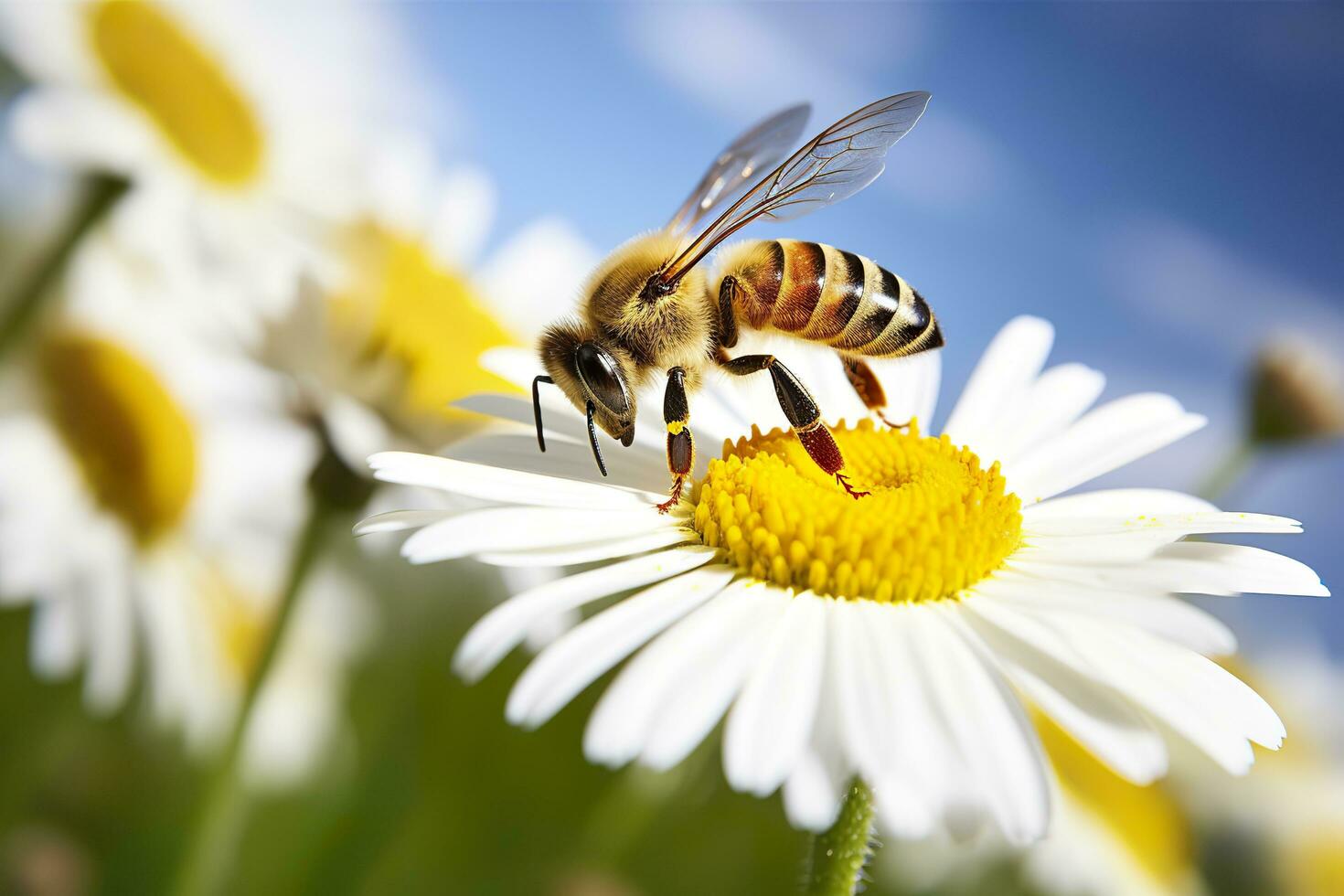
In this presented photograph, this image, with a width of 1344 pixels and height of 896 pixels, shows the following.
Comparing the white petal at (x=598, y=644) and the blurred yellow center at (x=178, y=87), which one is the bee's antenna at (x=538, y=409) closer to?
the white petal at (x=598, y=644)

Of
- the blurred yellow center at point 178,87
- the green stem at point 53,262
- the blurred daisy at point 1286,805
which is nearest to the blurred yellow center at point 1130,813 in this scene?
the blurred daisy at point 1286,805

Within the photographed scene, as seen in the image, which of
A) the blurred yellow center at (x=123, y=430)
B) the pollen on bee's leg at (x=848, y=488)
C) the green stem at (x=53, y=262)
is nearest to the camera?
the pollen on bee's leg at (x=848, y=488)

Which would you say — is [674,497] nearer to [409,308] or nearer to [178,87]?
[409,308]

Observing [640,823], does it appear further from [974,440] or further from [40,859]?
[40,859]

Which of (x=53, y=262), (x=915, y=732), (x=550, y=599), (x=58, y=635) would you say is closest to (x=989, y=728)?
(x=915, y=732)

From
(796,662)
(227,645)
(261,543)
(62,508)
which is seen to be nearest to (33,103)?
(62,508)

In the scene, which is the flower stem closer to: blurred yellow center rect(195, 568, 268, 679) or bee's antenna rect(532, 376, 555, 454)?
bee's antenna rect(532, 376, 555, 454)

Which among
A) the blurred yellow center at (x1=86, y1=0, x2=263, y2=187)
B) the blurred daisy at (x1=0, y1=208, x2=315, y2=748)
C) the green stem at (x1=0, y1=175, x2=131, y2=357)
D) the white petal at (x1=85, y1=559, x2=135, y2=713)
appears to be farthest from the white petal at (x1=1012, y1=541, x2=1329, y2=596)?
the blurred yellow center at (x1=86, y1=0, x2=263, y2=187)

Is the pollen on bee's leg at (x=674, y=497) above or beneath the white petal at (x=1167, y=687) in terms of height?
above
